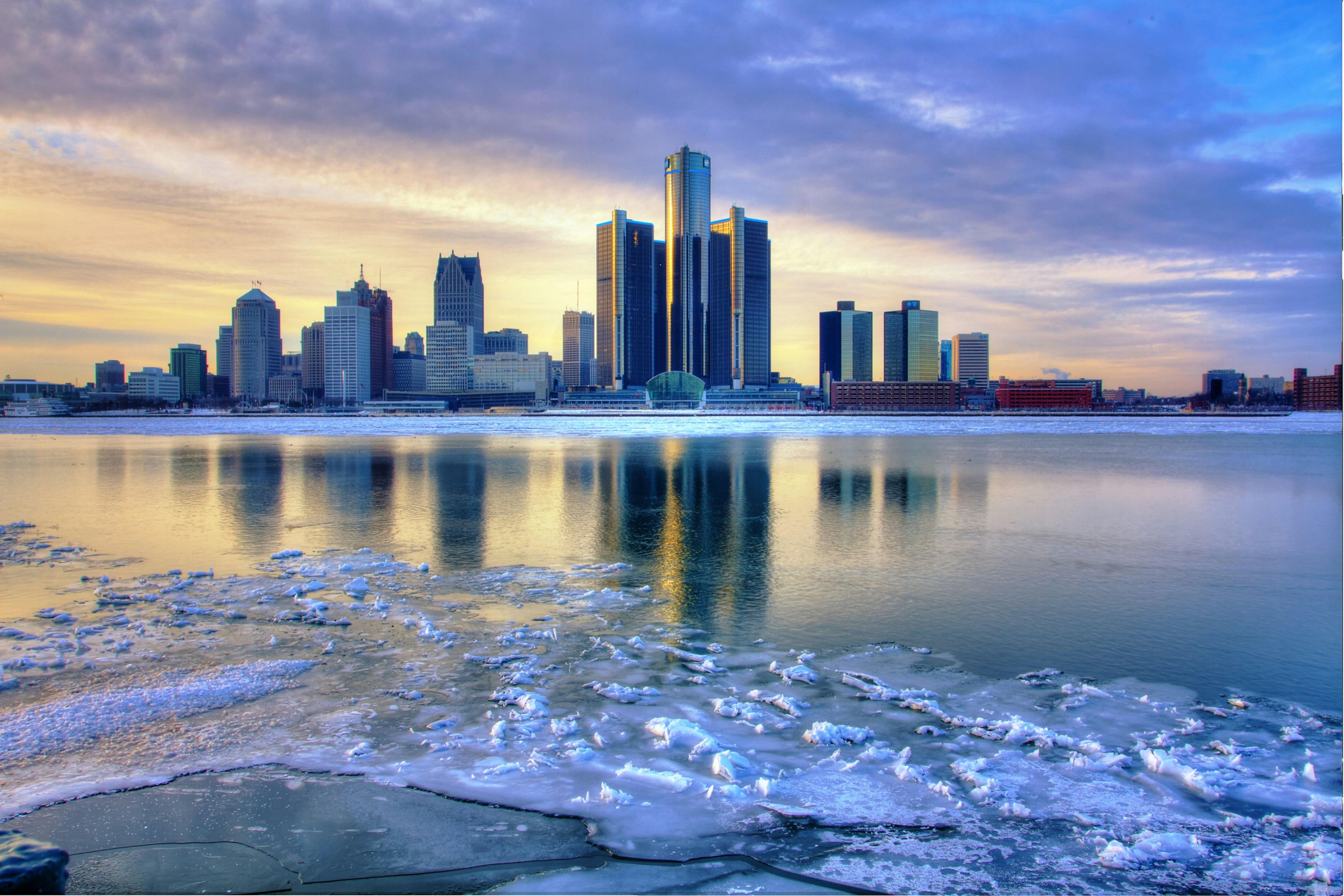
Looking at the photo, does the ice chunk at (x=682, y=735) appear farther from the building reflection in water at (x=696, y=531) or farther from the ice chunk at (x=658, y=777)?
the building reflection in water at (x=696, y=531)

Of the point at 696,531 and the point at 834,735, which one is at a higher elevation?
the point at 696,531

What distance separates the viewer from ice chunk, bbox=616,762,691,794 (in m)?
6.66

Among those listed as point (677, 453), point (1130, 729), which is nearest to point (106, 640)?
point (1130, 729)

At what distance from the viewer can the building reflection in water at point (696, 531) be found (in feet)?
42.3

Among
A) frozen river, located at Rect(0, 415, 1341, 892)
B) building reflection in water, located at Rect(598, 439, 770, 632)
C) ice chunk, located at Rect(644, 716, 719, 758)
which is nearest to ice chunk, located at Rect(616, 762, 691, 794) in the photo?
frozen river, located at Rect(0, 415, 1341, 892)

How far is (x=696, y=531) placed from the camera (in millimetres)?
19469

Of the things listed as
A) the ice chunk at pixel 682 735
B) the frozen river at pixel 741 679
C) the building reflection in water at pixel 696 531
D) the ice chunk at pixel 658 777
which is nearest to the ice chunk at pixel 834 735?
the frozen river at pixel 741 679

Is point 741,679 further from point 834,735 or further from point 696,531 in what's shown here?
point 696,531

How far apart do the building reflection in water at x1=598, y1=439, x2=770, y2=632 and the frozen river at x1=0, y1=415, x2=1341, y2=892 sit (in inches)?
5.9

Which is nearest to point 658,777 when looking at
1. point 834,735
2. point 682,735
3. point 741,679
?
point 682,735

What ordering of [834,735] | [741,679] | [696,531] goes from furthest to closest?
[696,531], [741,679], [834,735]

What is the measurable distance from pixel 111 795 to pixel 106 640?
5.23 m

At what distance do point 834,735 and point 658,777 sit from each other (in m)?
1.90

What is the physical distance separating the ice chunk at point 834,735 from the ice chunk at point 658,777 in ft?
4.89
